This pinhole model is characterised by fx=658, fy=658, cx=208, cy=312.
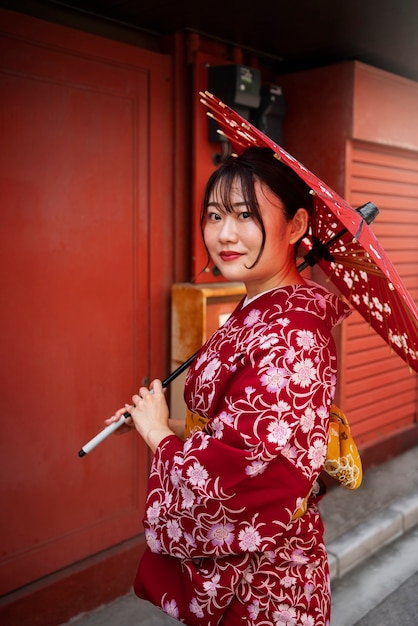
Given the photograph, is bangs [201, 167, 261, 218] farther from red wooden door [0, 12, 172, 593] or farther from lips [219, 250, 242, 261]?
red wooden door [0, 12, 172, 593]

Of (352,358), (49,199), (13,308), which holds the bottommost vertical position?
(352,358)

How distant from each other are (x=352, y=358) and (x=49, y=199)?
296 centimetres

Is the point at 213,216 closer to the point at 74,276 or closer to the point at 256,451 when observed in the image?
the point at 256,451

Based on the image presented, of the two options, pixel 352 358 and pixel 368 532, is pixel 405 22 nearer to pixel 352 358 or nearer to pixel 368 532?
pixel 352 358

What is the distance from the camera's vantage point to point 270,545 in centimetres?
190

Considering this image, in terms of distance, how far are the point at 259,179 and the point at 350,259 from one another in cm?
47

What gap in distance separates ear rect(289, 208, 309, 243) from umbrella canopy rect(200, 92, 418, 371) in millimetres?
85

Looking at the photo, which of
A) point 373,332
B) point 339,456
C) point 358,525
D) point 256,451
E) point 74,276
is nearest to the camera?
point 256,451

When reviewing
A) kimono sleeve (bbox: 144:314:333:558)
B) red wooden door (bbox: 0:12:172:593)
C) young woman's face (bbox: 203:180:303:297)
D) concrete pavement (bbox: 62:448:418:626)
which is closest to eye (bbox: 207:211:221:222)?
young woman's face (bbox: 203:180:303:297)

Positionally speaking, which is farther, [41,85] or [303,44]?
[303,44]

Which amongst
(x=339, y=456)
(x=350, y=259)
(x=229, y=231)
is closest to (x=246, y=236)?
(x=229, y=231)

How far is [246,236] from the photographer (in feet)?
6.58

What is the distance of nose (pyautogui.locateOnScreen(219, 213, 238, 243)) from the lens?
2.01 metres

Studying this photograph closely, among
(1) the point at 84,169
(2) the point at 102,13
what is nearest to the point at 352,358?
(1) the point at 84,169
